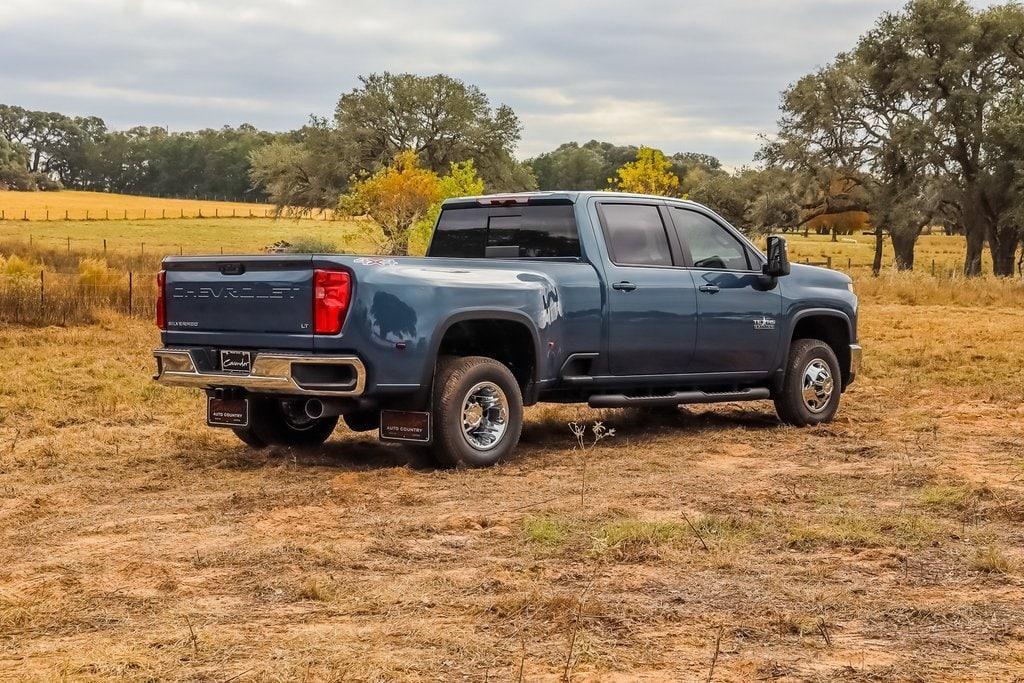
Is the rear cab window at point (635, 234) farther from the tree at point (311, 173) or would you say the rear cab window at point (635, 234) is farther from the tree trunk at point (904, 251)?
the tree at point (311, 173)

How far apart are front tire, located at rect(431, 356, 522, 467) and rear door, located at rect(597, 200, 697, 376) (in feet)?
3.54

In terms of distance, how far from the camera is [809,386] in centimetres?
1129

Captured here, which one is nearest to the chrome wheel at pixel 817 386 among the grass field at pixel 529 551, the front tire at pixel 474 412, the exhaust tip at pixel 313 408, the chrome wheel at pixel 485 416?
the grass field at pixel 529 551

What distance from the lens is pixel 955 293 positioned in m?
29.2

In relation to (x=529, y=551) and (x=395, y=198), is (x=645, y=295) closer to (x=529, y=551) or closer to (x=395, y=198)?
(x=529, y=551)

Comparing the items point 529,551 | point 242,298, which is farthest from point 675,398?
point 529,551

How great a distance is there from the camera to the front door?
34.0ft

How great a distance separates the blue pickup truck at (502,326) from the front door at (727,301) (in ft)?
0.05

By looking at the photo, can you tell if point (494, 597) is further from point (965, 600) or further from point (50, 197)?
point (50, 197)

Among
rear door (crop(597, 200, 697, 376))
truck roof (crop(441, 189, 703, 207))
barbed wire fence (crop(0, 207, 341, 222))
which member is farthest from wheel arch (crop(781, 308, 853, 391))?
barbed wire fence (crop(0, 207, 341, 222))

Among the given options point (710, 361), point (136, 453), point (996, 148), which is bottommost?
point (136, 453)

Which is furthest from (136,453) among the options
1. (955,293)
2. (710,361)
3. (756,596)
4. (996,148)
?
(996,148)

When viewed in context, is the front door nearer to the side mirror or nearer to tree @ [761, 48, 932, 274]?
the side mirror

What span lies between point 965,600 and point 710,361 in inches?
199
